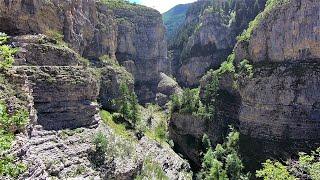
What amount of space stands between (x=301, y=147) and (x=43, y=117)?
5191 centimetres

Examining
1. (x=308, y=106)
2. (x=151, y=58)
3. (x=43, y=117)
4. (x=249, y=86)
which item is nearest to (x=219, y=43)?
(x=151, y=58)

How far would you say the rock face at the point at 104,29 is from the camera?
74.4 meters

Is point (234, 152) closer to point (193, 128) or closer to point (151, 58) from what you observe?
point (193, 128)

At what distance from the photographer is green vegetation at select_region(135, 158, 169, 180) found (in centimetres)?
7302

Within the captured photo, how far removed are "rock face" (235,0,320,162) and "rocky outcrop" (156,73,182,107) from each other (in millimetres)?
62234

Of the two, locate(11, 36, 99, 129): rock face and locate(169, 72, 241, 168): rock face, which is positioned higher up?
locate(11, 36, 99, 129): rock face

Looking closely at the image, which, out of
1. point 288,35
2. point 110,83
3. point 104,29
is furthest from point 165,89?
point 288,35

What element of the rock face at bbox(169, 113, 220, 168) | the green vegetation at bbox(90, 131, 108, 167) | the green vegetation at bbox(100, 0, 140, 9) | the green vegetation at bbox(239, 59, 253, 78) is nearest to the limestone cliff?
the green vegetation at bbox(239, 59, 253, 78)

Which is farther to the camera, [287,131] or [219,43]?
[219,43]

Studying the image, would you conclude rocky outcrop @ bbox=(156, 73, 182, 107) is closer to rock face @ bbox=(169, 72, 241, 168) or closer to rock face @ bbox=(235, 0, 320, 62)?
rock face @ bbox=(169, 72, 241, 168)

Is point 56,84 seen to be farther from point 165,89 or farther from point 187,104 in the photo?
point 165,89

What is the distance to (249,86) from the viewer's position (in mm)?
98062

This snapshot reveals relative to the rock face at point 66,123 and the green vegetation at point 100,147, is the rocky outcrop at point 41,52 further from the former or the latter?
the green vegetation at point 100,147

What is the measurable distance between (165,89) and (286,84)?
8074cm
